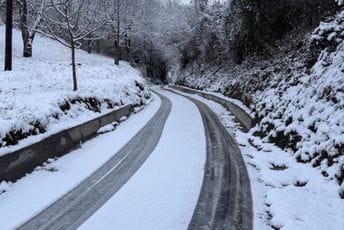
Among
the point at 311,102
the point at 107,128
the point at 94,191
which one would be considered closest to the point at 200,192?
the point at 94,191

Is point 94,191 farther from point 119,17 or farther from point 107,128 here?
point 119,17

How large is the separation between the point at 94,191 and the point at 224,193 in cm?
273

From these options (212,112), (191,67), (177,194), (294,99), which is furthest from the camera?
(191,67)

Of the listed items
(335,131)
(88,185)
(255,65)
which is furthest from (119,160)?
(255,65)

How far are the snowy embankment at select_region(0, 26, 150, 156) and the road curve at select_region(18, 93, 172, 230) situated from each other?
2001 millimetres

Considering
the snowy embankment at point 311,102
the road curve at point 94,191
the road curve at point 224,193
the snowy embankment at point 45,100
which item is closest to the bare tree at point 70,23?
the snowy embankment at point 45,100

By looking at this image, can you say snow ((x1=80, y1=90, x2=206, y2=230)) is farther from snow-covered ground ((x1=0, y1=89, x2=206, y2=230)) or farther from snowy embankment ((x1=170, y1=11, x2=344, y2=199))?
snowy embankment ((x1=170, y1=11, x2=344, y2=199))

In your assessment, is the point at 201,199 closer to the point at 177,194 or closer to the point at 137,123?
the point at 177,194

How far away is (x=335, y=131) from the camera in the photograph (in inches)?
305

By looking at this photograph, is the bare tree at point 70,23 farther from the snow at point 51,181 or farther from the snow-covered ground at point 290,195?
the snow-covered ground at point 290,195

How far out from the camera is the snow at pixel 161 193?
5.79 m

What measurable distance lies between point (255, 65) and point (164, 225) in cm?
1779

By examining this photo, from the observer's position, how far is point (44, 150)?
9.30 m

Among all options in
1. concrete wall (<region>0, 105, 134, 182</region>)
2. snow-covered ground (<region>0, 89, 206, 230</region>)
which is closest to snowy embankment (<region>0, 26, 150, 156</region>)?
concrete wall (<region>0, 105, 134, 182</region>)
